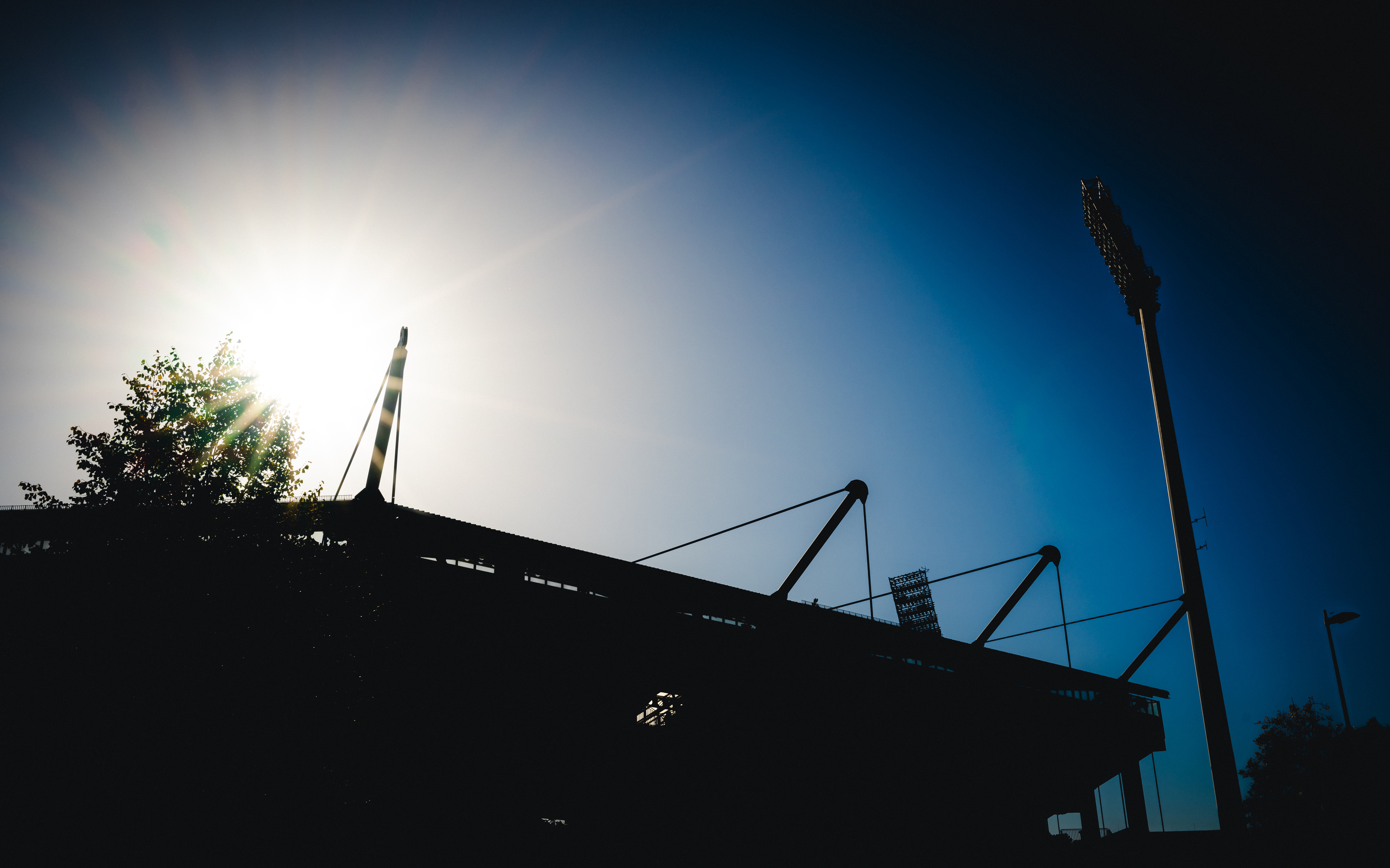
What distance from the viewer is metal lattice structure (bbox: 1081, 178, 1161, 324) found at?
2983 centimetres

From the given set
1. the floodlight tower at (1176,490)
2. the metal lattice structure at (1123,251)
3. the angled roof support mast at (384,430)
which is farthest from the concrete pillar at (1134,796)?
the angled roof support mast at (384,430)

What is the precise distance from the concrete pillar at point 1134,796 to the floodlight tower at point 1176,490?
18.3m

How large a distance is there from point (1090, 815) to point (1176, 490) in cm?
2801

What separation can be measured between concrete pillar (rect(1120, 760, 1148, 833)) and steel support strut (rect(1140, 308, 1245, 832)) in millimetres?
18291

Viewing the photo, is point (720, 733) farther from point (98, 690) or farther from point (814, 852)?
point (98, 690)

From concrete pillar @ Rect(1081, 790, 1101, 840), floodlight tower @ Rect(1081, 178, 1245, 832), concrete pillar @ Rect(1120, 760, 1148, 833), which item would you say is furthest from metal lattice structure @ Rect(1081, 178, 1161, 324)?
concrete pillar @ Rect(1081, 790, 1101, 840)

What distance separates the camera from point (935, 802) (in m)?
28.9

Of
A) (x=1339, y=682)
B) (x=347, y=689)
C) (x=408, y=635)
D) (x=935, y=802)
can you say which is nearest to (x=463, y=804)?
(x=408, y=635)

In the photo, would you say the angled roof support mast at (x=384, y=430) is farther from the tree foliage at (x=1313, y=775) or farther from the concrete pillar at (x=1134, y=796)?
the concrete pillar at (x=1134, y=796)

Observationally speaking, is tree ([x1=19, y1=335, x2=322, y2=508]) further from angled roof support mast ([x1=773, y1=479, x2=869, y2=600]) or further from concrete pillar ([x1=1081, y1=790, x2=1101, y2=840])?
concrete pillar ([x1=1081, y1=790, x2=1101, y2=840])

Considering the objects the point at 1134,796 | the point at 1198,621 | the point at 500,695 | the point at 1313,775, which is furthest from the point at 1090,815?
the point at 500,695

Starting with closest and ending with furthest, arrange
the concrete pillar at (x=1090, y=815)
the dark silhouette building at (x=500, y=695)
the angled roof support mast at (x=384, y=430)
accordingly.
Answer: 1. the dark silhouette building at (x=500, y=695)
2. the angled roof support mast at (x=384, y=430)
3. the concrete pillar at (x=1090, y=815)

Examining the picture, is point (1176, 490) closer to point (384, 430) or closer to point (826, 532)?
point (826, 532)

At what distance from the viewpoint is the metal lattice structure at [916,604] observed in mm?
55375
